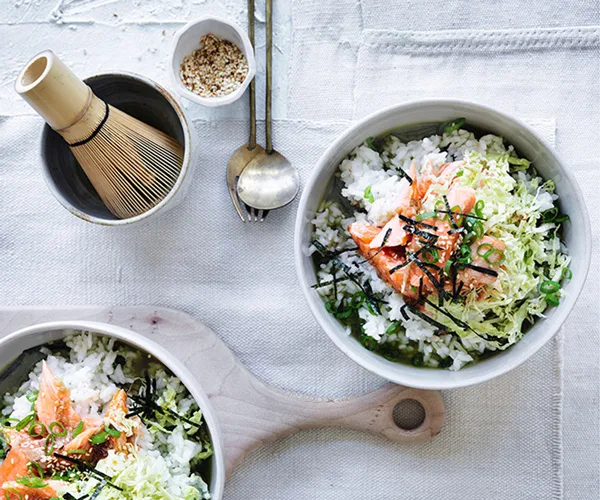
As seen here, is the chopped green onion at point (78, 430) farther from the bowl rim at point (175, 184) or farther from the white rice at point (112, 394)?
the bowl rim at point (175, 184)

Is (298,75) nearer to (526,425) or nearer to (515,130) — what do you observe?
(515,130)

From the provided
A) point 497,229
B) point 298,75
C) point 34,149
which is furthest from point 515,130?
point 34,149

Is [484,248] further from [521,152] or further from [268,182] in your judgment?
[268,182]

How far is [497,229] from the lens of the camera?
1.54m

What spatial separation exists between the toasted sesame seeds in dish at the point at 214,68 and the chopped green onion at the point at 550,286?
945 millimetres

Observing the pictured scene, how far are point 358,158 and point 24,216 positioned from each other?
100cm

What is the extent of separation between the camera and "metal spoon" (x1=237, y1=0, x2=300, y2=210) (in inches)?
74.9

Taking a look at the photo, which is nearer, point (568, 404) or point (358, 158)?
point (358, 158)

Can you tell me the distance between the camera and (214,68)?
6.31ft

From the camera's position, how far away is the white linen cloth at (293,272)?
Result: 6.36 ft

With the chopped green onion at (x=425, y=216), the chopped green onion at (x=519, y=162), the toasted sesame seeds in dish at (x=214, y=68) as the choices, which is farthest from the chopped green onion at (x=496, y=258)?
the toasted sesame seeds in dish at (x=214, y=68)

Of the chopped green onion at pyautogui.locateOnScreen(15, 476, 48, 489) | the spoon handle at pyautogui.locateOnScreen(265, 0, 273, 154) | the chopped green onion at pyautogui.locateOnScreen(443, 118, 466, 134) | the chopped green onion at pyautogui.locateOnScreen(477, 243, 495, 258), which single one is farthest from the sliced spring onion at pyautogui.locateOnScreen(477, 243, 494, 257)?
the chopped green onion at pyautogui.locateOnScreen(15, 476, 48, 489)

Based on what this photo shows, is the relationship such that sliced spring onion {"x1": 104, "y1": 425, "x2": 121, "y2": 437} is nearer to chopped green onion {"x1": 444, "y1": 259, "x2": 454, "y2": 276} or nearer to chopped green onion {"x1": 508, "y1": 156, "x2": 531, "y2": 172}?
chopped green onion {"x1": 444, "y1": 259, "x2": 454, "y2": 276}

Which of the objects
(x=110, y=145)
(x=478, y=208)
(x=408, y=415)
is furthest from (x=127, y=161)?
(x=408, y=415)
